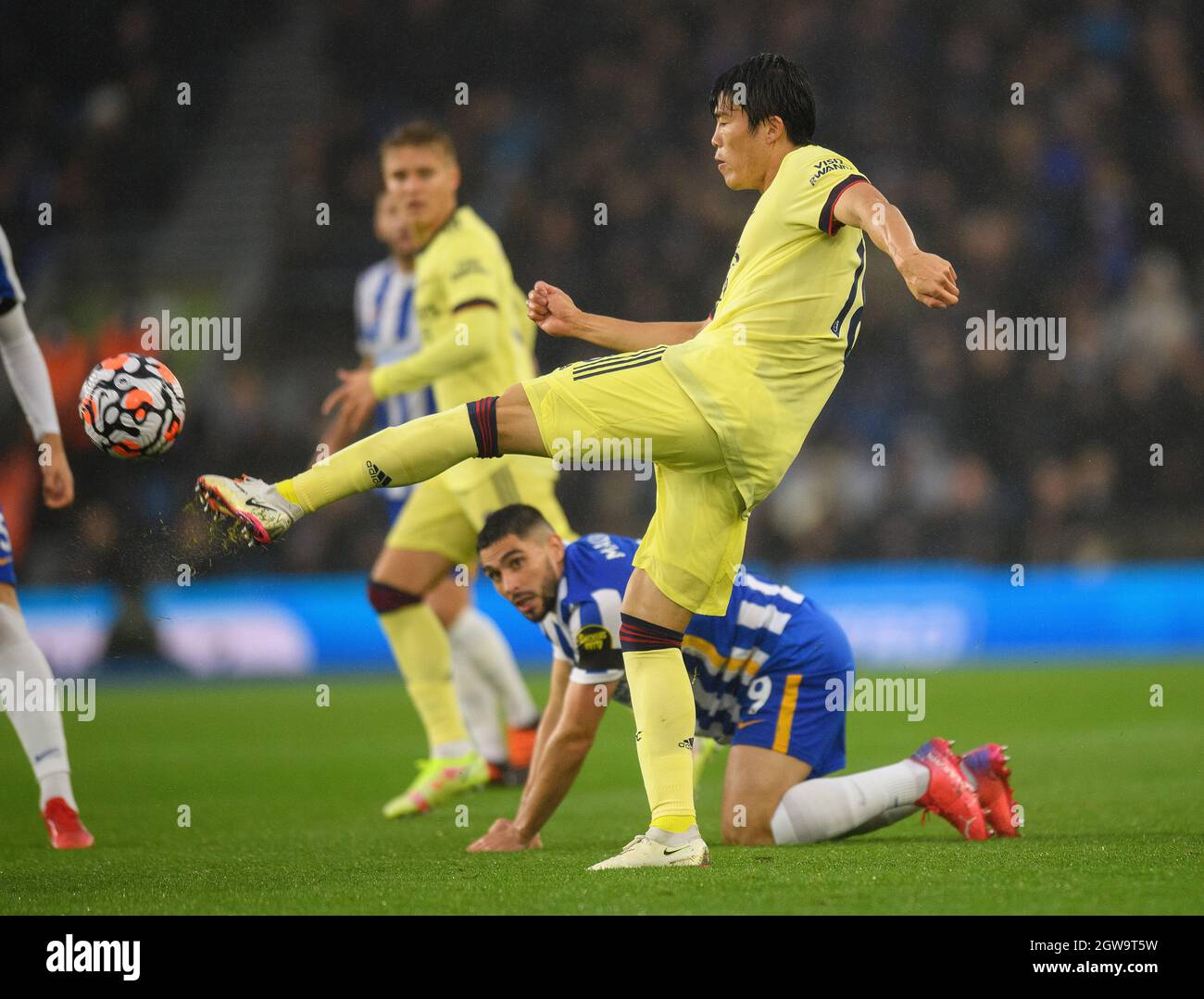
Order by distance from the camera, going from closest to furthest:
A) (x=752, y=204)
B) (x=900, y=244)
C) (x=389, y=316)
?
(x=900, y=244), (x=389, y=316), (x=752, y=204)

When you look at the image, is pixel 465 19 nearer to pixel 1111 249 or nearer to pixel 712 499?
pixel 1111 249

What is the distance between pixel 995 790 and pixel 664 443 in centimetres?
177

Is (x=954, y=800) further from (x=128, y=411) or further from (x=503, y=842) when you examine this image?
(x=128, y=411)

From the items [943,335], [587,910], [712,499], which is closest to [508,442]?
[712,499]

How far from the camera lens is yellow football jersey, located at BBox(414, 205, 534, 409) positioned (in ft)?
21.5

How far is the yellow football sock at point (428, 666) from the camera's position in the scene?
6.75 meters

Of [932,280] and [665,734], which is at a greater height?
[932,280]

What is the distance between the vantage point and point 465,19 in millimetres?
15984

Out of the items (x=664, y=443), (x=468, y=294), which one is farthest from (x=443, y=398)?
(x=664, y=443)

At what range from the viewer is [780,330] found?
4215 mm

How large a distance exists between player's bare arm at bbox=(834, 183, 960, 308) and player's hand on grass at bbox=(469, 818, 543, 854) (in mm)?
2115

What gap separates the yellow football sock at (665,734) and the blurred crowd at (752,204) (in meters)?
8.18

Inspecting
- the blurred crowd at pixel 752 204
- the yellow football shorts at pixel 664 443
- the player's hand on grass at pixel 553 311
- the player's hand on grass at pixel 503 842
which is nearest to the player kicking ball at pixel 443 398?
the player's hand on grass at pixel 503 842

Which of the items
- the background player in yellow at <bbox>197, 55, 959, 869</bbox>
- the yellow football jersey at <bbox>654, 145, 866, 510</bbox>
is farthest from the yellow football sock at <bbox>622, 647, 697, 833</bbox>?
the yellow football jersey at <bbox>654, 145, 866, 510</bbox>
